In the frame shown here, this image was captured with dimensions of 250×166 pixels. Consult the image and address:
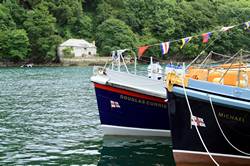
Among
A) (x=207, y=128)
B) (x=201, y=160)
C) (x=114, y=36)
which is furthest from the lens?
(x=114, y=36)

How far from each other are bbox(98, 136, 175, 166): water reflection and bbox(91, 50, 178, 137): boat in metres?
0.41

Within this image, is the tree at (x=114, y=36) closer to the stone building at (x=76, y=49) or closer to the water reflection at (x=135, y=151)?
the stone building at (x=76, y=49)

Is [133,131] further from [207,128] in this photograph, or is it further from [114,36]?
[114,36]

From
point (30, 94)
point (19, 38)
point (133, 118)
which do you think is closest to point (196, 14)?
point (19, 38)

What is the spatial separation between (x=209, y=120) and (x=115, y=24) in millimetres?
99092

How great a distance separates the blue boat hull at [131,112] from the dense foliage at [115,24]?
76161 mm

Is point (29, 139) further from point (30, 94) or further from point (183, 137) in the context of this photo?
point (30, 94)

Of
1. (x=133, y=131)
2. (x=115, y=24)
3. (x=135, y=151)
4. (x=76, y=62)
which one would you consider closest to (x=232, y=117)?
(x=135, y=151)

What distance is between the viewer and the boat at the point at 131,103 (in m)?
16.8

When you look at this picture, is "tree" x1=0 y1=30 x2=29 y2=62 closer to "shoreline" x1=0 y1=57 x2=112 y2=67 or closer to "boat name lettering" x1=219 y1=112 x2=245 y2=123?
"shoreline" x1=0 y1=57 x2=112 y2=67

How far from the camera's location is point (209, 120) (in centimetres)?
1239

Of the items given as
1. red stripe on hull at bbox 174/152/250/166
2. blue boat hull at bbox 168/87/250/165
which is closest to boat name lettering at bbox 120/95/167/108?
blue boat hull at bbox 168/87/250/165

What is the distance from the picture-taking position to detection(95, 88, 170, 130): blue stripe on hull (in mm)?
16938

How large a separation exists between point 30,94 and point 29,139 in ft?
59.9
